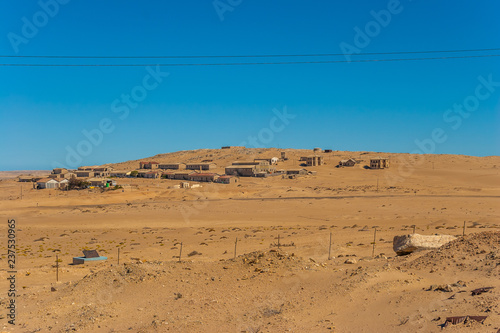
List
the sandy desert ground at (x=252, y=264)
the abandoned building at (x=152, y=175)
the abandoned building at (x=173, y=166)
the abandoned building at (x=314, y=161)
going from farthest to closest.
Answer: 1. the abandoned building at (x=173, y=166)
2. the abandoned building at (x=314, y=161)
3. the abandoned building at (x=152, y=175)
4. the sandy desert ground at (x=252, y=264)

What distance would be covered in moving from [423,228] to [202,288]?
27487mm

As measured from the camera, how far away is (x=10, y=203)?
65.4m

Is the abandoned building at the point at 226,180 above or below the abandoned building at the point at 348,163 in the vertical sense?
below

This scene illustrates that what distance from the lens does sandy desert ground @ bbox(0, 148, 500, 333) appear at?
12789 millimetres

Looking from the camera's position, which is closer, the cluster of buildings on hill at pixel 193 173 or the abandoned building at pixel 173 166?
the cluster of buildings on hill at pixel 193 173

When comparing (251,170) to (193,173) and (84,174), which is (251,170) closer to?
(193,173)

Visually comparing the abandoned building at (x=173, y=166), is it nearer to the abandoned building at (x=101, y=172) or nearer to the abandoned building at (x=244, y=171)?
the abandoned building at (x=101, y=172)

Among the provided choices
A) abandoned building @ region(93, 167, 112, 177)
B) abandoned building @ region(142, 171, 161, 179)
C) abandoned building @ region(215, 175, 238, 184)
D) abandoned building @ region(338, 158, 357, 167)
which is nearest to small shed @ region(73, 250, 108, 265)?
abandoned building @ region(215, 175, 238, 184)

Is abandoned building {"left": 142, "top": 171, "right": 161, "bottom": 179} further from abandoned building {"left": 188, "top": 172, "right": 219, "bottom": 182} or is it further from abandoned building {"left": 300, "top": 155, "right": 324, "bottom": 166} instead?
abandoned building {"left": 300, "top": 155, "right": 324, "bottom": 166}

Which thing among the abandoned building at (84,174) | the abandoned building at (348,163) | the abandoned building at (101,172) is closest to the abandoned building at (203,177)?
the abandoned building at (84,174)

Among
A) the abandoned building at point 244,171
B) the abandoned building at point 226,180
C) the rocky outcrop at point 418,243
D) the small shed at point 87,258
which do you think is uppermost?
the abandoned building at point 244,171

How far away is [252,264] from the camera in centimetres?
1731

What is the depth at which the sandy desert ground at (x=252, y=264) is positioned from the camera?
1279cm

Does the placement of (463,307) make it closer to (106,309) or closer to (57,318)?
(106,309)
